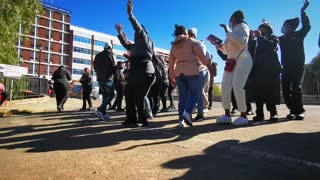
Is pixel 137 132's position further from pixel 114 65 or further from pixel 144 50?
pixel 114 65

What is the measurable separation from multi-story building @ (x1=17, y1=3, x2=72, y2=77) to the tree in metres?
75.2

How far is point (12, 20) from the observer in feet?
58.6

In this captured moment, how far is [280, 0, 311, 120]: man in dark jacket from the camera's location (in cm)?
Answer: 734

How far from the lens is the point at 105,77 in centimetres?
916

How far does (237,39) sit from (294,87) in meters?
1.89

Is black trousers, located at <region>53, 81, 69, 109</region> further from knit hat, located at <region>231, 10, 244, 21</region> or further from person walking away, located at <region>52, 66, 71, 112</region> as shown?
knit hat, located at <region>231, 10, 244, 21</region>

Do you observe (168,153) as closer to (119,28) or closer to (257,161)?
(257,161)

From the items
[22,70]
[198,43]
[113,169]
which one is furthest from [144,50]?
[22,70]

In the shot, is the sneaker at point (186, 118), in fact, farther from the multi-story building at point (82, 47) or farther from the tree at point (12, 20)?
the multi-story building at point (82, 47)

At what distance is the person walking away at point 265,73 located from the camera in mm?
7294

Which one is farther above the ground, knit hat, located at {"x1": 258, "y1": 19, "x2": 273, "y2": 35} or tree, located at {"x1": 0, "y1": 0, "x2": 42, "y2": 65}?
tree, located at {"x1": 0, "y1": 0, "x2": 42, "y2": 65}

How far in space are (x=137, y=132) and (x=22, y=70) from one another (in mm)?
16903

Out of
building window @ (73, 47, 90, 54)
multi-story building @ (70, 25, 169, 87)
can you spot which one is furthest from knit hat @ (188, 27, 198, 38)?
building window @ (73, 47, 90, 54)

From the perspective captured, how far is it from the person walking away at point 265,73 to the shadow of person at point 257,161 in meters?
2.48
